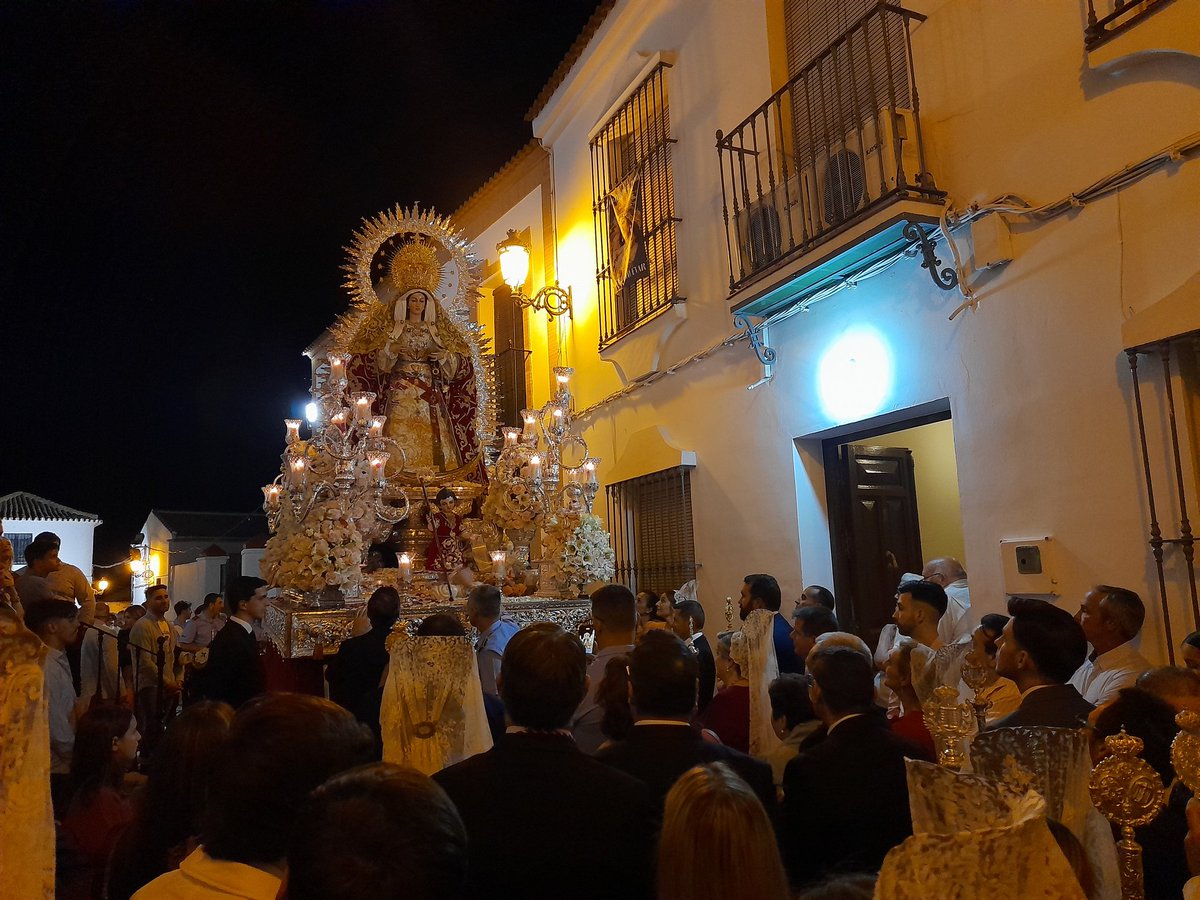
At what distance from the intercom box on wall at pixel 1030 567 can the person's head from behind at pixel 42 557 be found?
554 cm

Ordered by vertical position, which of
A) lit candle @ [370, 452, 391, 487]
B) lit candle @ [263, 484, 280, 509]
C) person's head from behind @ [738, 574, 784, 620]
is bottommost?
person's head from behind @ [738, 574, 784, 620]

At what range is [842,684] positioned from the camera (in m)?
2.26

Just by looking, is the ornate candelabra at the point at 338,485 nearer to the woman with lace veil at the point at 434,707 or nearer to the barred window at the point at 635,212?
the woman with lace veil at the point at 434,707

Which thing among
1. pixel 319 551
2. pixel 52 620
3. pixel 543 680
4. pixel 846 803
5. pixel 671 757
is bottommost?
pixel 846 803

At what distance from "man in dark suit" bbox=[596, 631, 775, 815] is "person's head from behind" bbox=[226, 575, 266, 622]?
3214 mm

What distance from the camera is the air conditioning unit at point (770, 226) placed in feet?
22.0

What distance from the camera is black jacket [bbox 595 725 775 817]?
2105 mm

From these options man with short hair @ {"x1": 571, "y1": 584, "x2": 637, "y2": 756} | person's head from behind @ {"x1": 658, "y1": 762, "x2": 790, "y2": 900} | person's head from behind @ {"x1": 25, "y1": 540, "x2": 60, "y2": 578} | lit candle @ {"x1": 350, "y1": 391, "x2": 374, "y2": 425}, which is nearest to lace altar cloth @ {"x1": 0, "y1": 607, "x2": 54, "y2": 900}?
person's head from behind @ {"x1": 658, "y1": 762, "x2": 790, "y2": 900}

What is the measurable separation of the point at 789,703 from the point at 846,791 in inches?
30.3

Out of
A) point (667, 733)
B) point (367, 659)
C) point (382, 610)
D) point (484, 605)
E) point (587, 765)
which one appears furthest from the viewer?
point (484, 605)

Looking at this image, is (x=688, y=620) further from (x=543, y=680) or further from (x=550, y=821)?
(x=550, y=821)

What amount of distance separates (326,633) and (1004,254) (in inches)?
193

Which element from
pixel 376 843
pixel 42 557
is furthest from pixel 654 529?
pixel 376 843

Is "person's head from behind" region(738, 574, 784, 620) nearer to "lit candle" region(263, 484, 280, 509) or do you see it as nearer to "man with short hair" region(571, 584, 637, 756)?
"man with short hair" region(571, 584, 637, 756)
